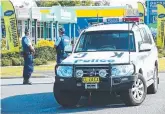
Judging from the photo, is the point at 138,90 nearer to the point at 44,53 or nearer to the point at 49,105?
the point at 49,105

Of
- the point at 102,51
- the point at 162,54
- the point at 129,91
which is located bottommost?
the point at 162,54

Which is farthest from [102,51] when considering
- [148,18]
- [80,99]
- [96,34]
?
[148,18]

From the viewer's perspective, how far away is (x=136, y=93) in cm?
1059

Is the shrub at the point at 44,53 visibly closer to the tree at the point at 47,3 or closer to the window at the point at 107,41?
the window at the point at 107,41

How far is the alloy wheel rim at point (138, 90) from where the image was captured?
10491 millimetres

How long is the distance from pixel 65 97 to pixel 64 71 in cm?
68

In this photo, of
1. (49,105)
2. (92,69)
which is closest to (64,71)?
(92,69)

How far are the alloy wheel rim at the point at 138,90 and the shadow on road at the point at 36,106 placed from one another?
377 mm

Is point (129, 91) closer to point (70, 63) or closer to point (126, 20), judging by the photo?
point (70, 63)

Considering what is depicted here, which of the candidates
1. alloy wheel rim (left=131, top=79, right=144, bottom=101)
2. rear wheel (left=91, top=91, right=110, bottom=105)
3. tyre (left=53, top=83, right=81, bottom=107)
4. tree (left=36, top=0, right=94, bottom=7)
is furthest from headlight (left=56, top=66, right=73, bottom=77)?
tree (left=36, top=0, right=94, bottom=7)

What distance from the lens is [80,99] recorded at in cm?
1184

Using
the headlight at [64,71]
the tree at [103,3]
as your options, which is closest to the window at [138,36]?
the headlight at [64,71]

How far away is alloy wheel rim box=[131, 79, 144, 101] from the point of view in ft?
34.4

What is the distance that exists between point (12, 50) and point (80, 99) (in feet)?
49.5
